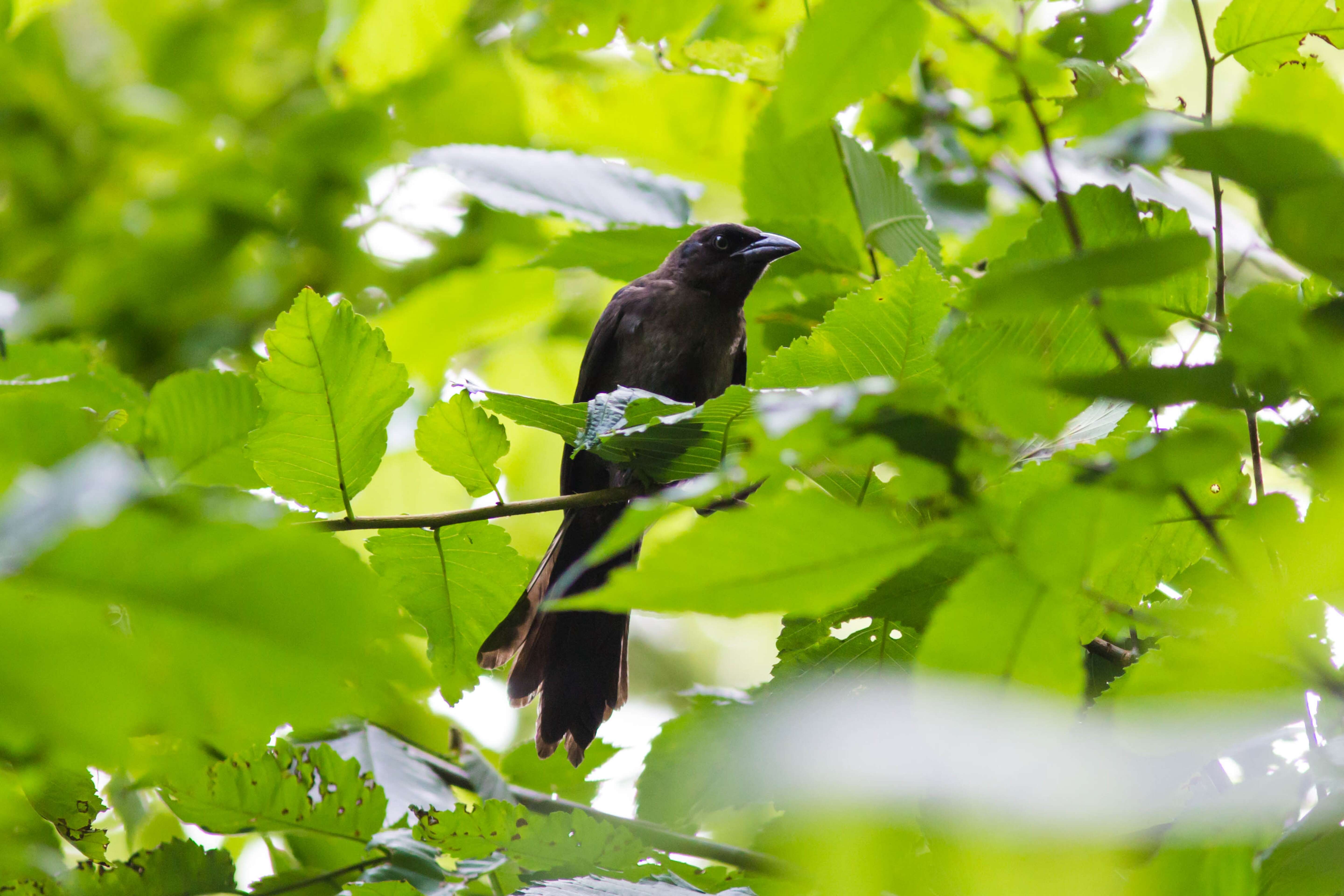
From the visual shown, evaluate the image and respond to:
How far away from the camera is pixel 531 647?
7.88 feet

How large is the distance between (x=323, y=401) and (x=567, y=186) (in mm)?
1153

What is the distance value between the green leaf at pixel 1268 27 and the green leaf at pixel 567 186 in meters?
1.15

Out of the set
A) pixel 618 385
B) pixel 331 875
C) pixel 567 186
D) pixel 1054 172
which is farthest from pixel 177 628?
pixel 618 385

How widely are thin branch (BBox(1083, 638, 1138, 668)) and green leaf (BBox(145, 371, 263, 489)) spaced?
4.25 ft

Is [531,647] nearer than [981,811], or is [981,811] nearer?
[981,811]

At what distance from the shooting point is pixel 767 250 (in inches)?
136

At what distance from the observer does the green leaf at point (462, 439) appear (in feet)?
4.80

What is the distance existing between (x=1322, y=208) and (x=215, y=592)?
0.73 meters

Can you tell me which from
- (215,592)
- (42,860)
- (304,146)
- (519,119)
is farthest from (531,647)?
(304,146)

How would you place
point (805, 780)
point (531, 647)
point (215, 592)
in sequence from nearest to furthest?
1. point (215, 592)
2. point (805, 780)
3. point (531, 647)

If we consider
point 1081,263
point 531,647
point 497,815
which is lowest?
point 531,647

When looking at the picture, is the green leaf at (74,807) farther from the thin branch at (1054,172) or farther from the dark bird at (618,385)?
the thin branch at (1054,172)

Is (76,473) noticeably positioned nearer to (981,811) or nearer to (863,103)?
(981,811)

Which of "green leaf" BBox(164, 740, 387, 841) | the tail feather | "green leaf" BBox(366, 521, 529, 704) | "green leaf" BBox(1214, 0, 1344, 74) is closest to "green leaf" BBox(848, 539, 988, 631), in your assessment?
"green leaf" BBox(366, 521, 529, 704)
